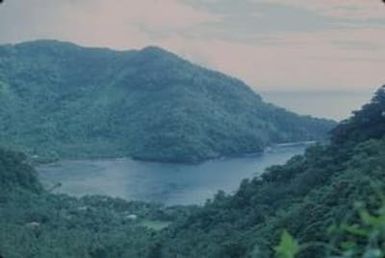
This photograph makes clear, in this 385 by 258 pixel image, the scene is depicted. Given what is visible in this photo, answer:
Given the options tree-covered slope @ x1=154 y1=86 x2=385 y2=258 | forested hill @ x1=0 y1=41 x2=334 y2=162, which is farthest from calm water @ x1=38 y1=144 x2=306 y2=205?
tree-covered slope @ x1=154 y1=86 x2=385 y2=258

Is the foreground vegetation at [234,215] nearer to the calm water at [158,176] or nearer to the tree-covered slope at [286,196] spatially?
the tree-covered slope at [286,196]

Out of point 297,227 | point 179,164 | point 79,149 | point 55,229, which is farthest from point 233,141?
point 297,227

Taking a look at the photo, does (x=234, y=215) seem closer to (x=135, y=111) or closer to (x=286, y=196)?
(x=286, y=196)

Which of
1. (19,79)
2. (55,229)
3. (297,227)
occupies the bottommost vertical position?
(55,229)

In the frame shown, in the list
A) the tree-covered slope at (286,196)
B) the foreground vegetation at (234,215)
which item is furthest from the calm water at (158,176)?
the tree-covered slope at (286,196)

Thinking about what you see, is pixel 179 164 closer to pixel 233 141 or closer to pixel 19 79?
pixel 233 141

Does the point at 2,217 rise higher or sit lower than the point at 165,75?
lower
